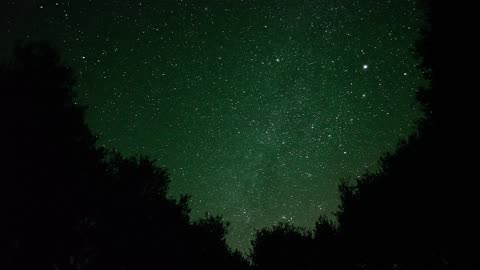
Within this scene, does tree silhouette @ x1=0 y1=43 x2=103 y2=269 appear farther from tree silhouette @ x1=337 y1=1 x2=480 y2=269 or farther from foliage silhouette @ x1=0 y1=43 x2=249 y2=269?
tree silhouette @ x1=337 y1=1 x2=480 y2=269

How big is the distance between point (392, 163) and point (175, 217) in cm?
1467

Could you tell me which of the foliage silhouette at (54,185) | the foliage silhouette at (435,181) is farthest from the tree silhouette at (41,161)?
the foliage silhouette at (435,181)

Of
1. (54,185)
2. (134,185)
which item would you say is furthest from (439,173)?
(134,185)

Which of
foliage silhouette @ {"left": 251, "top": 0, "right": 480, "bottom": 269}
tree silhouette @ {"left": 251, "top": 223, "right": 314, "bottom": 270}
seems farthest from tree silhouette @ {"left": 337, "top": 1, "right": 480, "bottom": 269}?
tree silhouette @ {"left": 251, "top": 223, "right": 314, "bottom": 270}

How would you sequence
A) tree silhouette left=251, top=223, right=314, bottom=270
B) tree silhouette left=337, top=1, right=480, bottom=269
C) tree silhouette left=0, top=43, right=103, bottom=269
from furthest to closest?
1. tree silhouette left=251, top=223, right=314, bottom=270
2. tree silhouette left=0, top=43, right=103, bottom=269
3. tree silhouette left=337, top=1, right=480, bottom=269

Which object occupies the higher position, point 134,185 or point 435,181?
point 134,185

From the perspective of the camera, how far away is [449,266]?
12000mm

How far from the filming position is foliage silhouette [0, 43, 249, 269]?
9.27m

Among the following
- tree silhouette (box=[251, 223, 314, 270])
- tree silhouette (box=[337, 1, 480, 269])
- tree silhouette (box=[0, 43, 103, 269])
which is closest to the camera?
tree silhouette (box=[337, 1, 480, 269])

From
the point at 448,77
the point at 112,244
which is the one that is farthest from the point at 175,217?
the point at 448,77

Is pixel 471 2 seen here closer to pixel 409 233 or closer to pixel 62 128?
pixel 409 233

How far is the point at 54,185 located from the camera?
10227 millimetres

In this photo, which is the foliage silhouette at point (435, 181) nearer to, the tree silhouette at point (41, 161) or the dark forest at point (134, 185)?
the dark forest at point (134, 185)

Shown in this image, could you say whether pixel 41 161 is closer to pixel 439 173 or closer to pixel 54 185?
pixel 54 185
